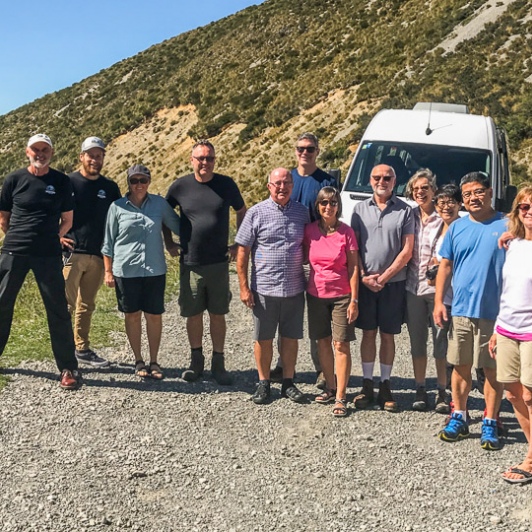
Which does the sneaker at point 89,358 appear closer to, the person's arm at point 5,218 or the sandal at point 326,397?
the person's arm at point 5,218

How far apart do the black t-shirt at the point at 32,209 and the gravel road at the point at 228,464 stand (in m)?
1.36

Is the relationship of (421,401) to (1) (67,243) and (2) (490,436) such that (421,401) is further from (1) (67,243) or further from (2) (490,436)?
(1) (67,243)

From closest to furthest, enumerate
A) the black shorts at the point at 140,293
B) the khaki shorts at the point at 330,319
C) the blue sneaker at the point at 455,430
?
1. the blue sneaker at the point at 455,430
2. the khaki shorts at the point at 330,319
3. the black shorts at the point at 140,293

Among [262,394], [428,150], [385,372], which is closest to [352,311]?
[385,372]

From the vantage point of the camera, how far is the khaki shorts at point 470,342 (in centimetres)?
533

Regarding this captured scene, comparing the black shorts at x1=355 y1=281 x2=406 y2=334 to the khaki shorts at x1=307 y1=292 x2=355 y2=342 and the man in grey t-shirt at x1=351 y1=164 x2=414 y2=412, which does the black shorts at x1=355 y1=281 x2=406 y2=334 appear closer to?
the man in grey t-shirt at x1=351 y1=164 x2=414 y2=412

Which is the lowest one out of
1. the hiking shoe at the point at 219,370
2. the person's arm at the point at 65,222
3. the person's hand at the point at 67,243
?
the hiking shoe at the point at 219,370

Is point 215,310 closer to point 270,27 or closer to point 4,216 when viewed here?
point 4,216

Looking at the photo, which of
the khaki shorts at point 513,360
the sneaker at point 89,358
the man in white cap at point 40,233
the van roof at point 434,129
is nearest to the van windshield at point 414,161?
the van roof at point 434,129

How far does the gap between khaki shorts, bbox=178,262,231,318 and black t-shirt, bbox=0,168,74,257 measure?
128 centimetres

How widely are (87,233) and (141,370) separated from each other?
58.0 inches

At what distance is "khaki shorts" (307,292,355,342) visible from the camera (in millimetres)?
6062

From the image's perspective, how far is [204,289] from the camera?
22.2 ft

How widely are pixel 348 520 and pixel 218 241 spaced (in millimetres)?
3085
